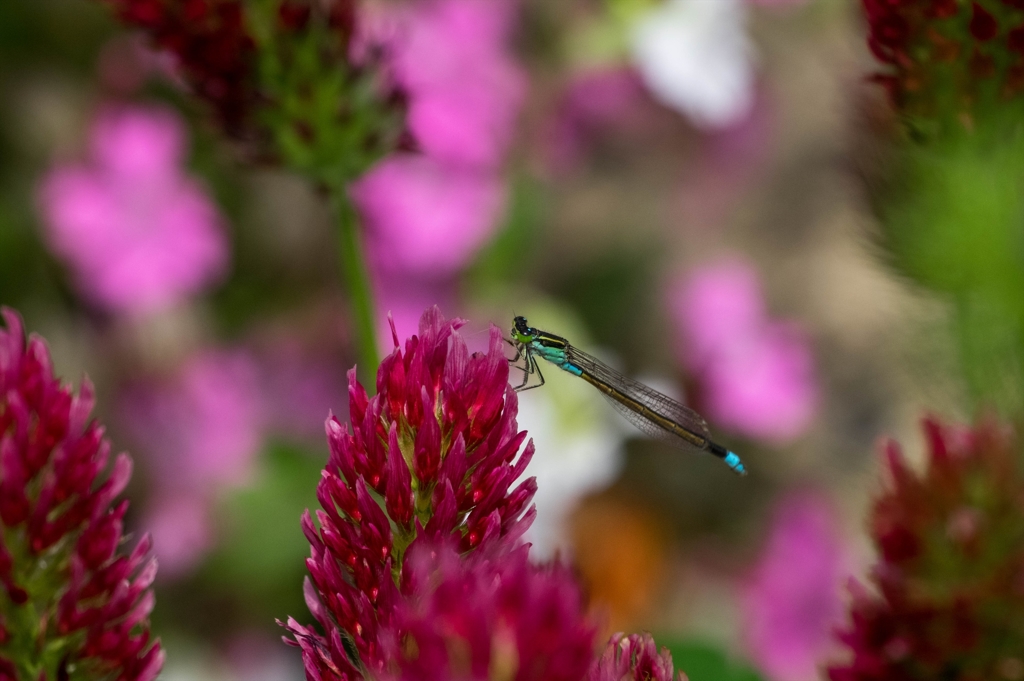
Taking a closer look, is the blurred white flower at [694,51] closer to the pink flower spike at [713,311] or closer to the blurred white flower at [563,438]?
the pink flower spike at [713,311]

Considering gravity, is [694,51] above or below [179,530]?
above

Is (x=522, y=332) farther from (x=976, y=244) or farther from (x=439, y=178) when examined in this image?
(x=976, y=244)

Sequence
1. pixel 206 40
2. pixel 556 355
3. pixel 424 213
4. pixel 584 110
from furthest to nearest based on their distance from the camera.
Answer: pixel 584 110
pixel 424 213
pixel 556 355
pixel 206 40

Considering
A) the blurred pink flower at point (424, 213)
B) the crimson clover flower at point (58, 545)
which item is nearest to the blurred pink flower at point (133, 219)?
the blurred pink flower at point (424, 213)

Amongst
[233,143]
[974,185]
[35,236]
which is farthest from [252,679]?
[974,185]

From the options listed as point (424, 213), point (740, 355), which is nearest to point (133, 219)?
point (424, 213)

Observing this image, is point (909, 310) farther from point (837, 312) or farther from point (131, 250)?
point (837, 312)

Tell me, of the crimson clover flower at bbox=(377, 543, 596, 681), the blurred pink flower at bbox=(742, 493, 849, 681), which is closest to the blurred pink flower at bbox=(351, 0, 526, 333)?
the blurred pink flower at bbox=(742, 493, 849, 681)
